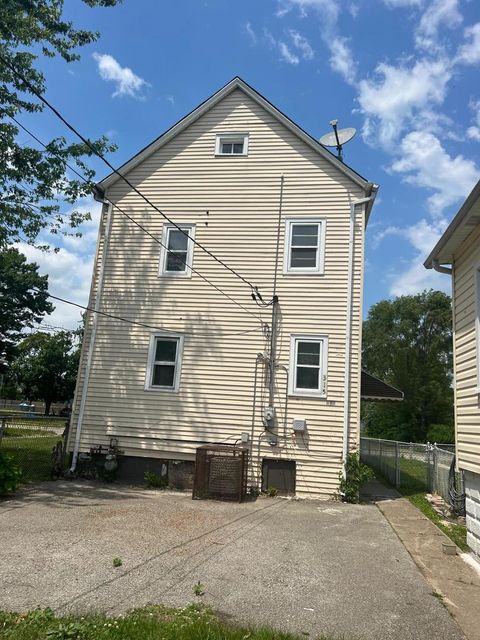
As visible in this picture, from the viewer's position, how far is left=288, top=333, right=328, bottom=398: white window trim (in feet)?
34.8

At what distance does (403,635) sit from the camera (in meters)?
3.88

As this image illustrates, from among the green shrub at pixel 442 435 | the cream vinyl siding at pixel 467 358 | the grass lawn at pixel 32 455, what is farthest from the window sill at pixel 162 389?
the green shrub at pixel 442 435

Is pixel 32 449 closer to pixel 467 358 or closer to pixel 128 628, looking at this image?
pixel 128 628

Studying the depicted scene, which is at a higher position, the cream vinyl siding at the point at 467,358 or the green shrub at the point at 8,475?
the cream vinyl siding at the point at 467,358

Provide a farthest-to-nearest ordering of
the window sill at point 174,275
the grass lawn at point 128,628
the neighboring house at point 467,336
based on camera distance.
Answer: the window sill at point 174,275, the neighboring house at point 467,336, the grass lawn at point 128,628

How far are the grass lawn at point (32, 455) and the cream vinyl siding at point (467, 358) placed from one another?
7991mm

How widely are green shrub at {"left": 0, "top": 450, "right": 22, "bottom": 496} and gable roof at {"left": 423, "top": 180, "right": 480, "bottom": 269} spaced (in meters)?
8.50

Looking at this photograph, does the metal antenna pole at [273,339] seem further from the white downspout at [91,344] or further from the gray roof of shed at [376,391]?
the white downspout at [91,344]

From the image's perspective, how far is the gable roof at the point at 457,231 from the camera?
239 inches

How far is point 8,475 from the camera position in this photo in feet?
27.8

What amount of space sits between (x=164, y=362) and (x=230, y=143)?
20.8 ft

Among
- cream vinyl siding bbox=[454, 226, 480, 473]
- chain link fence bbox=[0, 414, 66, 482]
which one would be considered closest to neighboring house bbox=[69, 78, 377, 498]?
chain link fence bbox=[0, 414, 66, 482]

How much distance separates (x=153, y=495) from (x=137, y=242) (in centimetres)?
652

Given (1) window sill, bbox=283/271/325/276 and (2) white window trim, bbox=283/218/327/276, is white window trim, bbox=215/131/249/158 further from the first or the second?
(1) window sill, bbox=283/271/325/276
